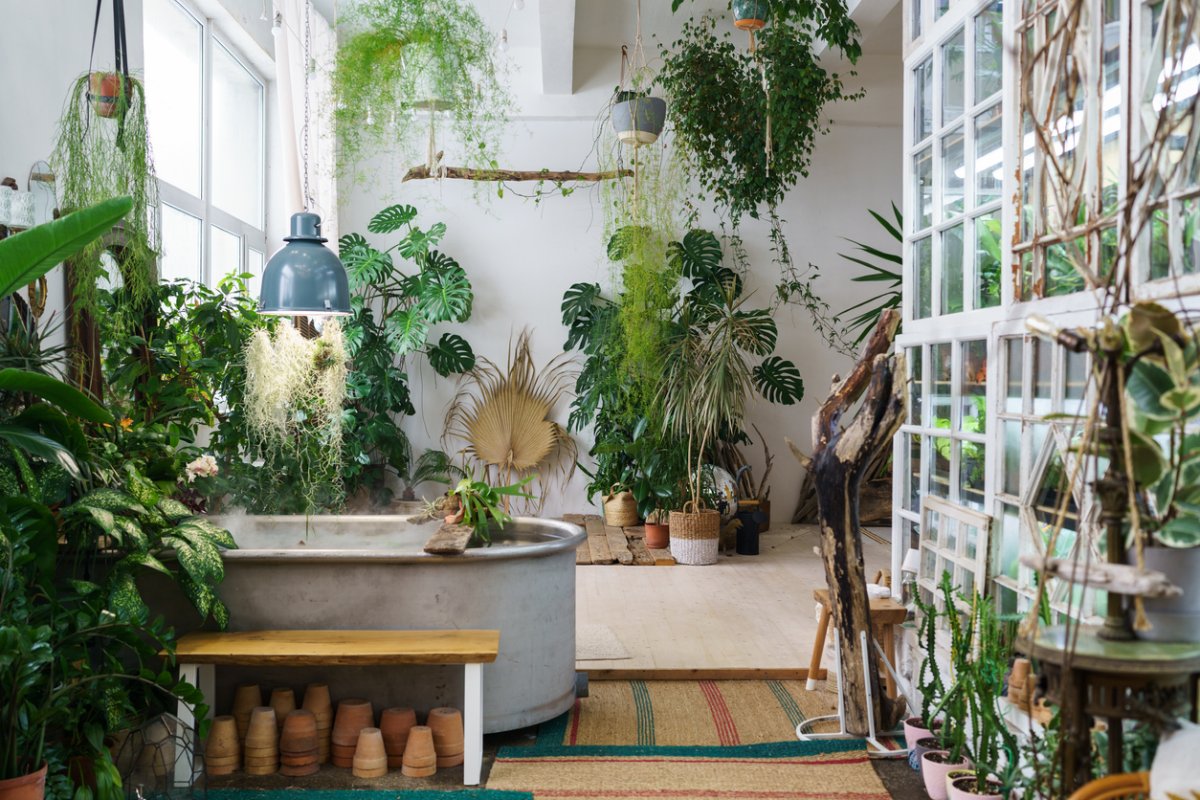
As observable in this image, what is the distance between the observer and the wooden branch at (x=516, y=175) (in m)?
7.80

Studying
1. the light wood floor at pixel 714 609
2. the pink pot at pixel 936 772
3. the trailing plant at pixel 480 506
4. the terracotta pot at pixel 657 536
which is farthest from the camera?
the terracotta pot at pixel 657 536

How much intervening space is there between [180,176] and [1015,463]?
5.03 m

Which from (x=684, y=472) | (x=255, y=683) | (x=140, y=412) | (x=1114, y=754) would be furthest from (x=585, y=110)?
(x=1114, y=754)

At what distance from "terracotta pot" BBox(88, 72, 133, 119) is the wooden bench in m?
1.81

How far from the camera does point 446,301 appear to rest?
831cm

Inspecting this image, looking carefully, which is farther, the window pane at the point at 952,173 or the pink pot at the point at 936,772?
the window pane at the point at 952,173

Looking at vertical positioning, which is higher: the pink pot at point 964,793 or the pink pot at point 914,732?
the pink pot at point 964,793

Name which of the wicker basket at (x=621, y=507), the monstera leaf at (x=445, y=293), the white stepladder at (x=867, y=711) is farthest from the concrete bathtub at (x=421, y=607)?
the monstera leaf at (x=445, y=293)

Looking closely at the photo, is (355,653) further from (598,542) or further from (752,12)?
(598,542)

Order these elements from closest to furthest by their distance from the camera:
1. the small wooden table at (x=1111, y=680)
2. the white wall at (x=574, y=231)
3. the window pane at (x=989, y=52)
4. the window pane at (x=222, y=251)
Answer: the small wooden table at (x=1111, y=680) < the window pane at (x=989, y=52) < the window pane at (x=222, y=251) < the white wall at (x=574, y=231)

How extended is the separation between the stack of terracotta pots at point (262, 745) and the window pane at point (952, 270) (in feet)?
9.02

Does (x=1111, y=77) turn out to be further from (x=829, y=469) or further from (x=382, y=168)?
(x=382, y=168)

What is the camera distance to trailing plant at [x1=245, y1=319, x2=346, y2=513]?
18.1 feet

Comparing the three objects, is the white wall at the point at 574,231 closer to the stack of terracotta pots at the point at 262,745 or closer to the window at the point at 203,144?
the window at the point at 203,144
